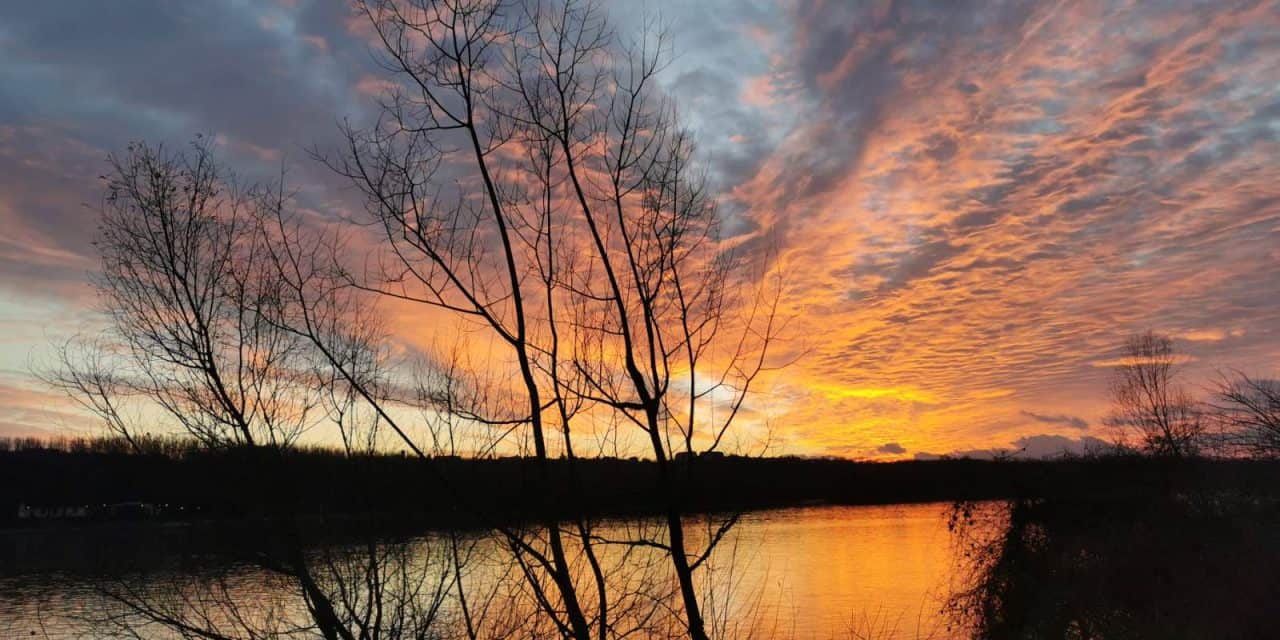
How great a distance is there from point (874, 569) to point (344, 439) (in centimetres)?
3285

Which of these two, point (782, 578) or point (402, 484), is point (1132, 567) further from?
point (402, 484)

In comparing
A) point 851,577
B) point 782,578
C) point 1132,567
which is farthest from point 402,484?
point 851,577

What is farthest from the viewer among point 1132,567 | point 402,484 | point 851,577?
point 851,577

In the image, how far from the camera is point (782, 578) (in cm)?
3142

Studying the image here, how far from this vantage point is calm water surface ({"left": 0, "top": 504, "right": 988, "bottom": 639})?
36.1ft

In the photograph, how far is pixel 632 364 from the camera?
228 inches

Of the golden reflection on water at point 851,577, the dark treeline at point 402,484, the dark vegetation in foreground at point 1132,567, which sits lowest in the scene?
the golden reflection on water at point 851,577

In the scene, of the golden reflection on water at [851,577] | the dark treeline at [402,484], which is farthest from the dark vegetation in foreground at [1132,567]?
the dark treeline at [402,484]

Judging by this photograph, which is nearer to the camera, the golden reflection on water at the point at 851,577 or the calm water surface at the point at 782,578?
the calm water surface at the point at 782,578

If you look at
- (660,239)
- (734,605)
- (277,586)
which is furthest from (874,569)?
(660,239)

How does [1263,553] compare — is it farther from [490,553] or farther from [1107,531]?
[490,553]

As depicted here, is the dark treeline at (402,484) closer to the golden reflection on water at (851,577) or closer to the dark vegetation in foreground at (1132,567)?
A: the golden reflection on water at (851,577)

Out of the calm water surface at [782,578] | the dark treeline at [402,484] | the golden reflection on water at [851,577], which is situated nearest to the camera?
the dark treeline at [402,484]

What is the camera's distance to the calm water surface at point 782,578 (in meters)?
11.0
